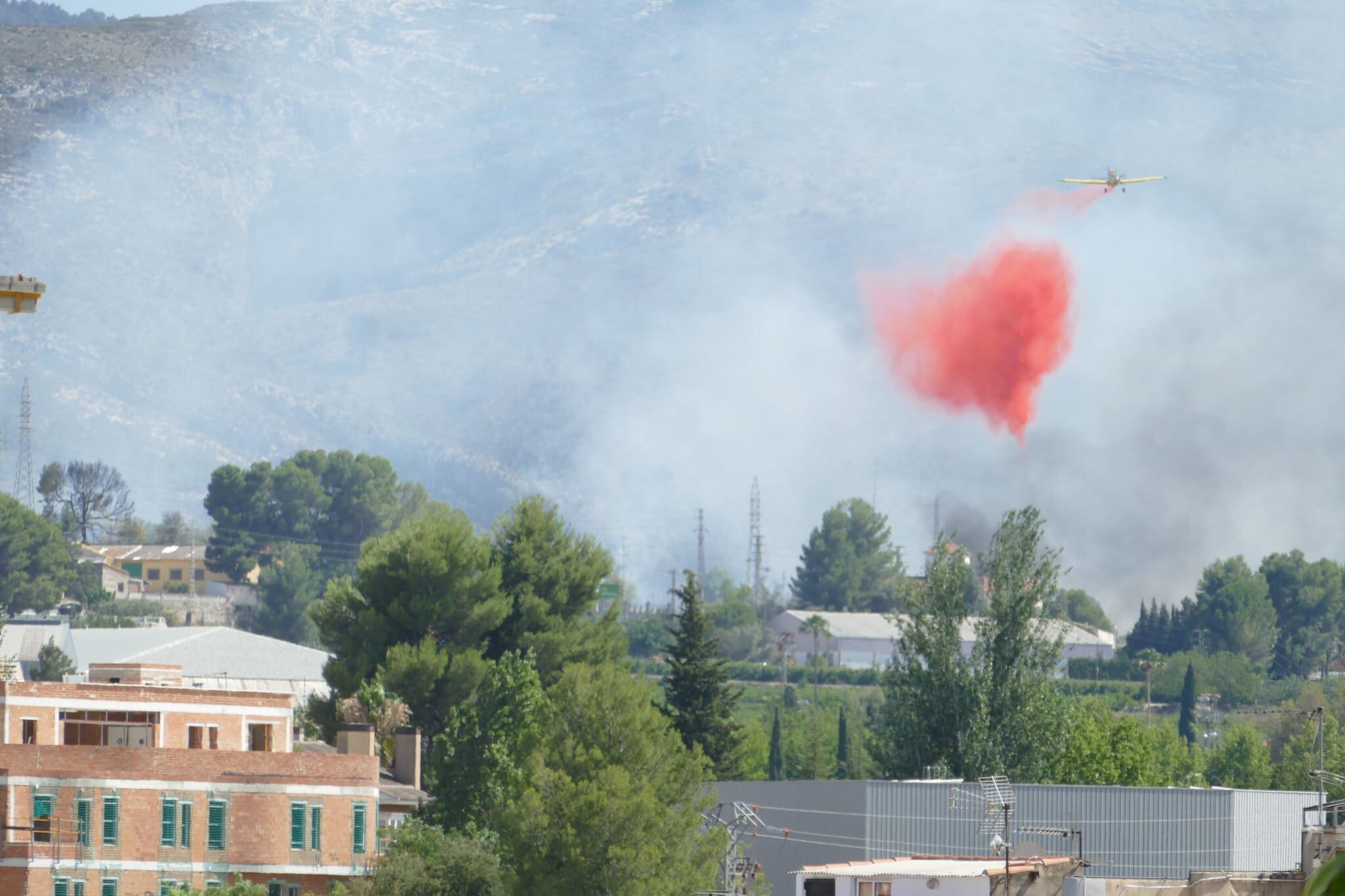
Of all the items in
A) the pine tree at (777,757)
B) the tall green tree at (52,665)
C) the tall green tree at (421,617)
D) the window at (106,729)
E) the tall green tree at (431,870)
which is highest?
the tall green tree at (421,617)

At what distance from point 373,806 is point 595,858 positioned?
40.1ft

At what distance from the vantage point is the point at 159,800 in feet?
239

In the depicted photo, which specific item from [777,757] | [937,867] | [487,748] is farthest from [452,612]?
[777,757]

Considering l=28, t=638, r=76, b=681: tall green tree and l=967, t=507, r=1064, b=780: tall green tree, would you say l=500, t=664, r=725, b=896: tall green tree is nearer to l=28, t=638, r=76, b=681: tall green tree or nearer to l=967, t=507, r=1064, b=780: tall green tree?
l=967, t=507, r=1064, b=780: tall green tree

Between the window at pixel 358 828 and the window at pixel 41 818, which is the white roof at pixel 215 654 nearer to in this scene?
the window at pixel 358 828

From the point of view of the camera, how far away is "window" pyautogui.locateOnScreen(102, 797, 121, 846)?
2820 inches

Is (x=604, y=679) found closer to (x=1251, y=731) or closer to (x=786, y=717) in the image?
(x=1251, y=731)

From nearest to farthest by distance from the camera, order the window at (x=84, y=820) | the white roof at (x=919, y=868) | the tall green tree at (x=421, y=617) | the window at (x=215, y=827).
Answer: the white roof at (x=919, y=868)
the window at (x=84, y=820)
the window at (x=215, y=827)
the tall green tree at (x=421, y=617)

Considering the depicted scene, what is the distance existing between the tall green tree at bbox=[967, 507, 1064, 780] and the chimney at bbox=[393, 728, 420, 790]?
22.3 m

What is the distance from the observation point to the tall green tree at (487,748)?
8275 centimetres

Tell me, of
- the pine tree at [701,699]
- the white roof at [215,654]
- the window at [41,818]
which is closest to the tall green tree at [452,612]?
the pine tree at [701,699]

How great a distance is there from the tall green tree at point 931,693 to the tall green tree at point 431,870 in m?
23.8

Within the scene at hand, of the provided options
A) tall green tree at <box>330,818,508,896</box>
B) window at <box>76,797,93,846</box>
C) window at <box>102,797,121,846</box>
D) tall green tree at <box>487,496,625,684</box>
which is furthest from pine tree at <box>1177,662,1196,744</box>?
window at <box>76,797,93,846</box>

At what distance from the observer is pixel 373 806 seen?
7669 centimetres
